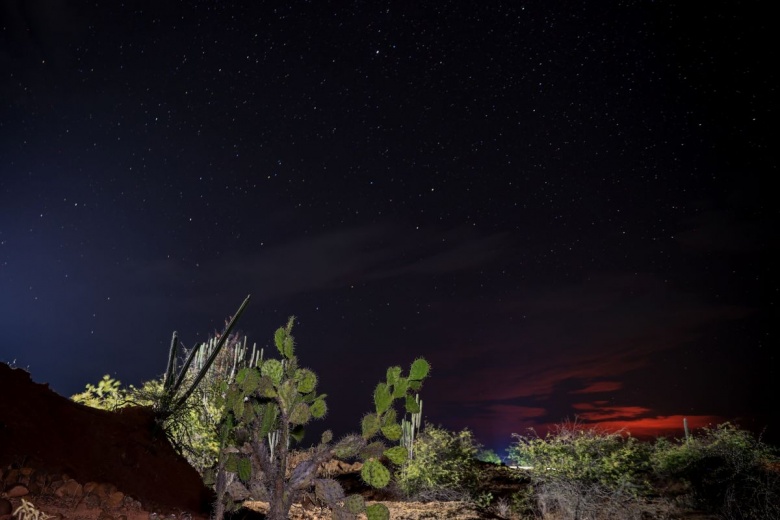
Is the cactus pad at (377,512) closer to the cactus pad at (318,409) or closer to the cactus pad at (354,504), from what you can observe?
the cactus pad at (354,504)

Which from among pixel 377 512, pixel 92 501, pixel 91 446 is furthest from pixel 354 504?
pixel 91 446

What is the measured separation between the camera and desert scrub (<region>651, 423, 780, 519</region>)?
1122cm

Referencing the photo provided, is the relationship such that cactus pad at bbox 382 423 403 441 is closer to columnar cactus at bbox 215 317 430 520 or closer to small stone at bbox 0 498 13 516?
columnar cactus at bbox 215 317 430 520

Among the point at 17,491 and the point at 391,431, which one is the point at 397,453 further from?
the point at 17,491

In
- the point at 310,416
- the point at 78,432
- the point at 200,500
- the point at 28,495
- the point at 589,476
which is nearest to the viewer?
the point at 28,495

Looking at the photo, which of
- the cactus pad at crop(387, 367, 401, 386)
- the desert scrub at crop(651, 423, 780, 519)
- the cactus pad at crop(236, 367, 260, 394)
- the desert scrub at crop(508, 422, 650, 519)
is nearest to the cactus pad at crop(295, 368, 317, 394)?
the cactus pad at crop(236, 367, 260, 394)

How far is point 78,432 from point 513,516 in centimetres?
991

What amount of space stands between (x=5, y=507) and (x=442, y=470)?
12416mm

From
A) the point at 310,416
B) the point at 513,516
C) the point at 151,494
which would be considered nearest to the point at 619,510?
the point at 513,516

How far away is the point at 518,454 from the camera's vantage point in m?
12.7

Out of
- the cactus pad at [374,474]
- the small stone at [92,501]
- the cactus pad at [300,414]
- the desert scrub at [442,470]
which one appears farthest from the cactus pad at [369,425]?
the desert scrub at [442,470]

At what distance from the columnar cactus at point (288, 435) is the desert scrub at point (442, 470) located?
389 inches

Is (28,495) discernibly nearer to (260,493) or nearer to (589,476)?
(260,493)

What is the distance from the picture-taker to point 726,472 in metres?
12.7
